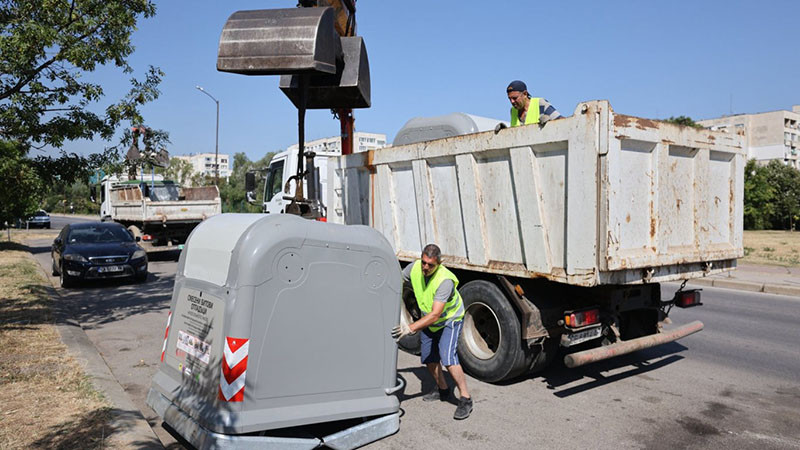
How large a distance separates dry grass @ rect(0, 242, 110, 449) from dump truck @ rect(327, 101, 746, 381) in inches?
129

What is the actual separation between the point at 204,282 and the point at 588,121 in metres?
3.09

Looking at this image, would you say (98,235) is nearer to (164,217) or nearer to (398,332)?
(164,217)

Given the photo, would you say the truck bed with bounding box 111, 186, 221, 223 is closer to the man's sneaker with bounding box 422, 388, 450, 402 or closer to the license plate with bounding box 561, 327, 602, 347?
the man's sneaker with bounding box 422, 388, 450, 402

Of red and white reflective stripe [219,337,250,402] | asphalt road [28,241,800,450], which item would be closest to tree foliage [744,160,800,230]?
asphalt road [28,241,800,450]

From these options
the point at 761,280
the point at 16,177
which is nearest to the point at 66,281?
the point at 16,177

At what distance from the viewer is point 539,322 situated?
4.86 metres

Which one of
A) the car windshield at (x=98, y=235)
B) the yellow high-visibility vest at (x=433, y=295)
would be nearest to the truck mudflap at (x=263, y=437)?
the yellow high-visibility vest at (x=433, y=295)

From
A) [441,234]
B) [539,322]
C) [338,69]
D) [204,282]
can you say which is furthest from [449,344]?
[338,69]

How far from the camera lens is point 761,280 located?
12.0 metres

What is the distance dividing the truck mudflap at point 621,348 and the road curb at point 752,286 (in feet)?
22.2

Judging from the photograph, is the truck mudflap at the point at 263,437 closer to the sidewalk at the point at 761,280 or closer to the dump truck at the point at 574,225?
the dump truck at the point at 574,225

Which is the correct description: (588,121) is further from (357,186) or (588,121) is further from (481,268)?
(357,186)

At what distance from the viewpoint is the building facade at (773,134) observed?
8125 centimetres

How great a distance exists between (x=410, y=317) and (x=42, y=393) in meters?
3.62
